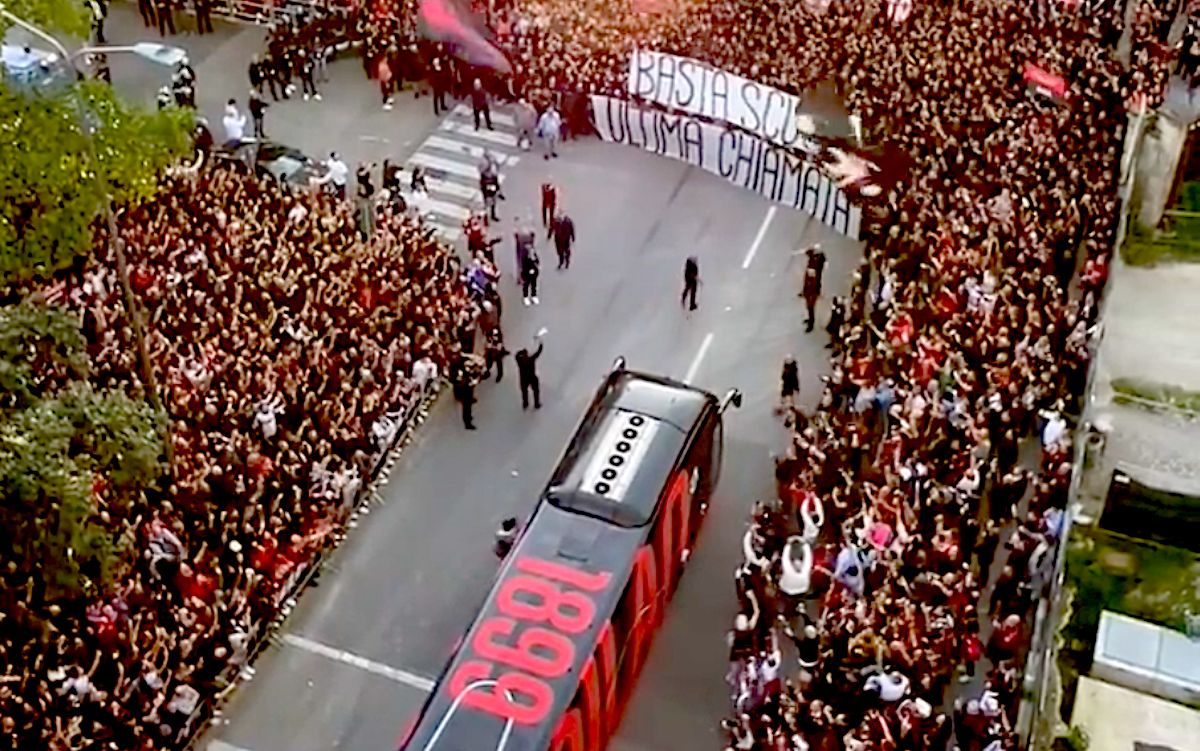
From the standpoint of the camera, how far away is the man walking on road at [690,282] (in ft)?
89.4

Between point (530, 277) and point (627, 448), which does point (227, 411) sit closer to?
point (627, 448)

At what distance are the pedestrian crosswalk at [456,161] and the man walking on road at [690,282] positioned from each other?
206 inches

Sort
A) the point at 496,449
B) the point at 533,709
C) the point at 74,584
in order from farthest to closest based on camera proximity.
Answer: the point at 496,449 → the point at 74,584 → the point at 533,709

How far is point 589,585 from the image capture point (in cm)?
1766

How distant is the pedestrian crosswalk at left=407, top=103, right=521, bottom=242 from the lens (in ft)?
101

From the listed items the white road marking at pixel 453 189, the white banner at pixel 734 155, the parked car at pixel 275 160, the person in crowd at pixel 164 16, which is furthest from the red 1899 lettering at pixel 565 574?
the person in crowd at pixel 164 16

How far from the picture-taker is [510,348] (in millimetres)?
27062

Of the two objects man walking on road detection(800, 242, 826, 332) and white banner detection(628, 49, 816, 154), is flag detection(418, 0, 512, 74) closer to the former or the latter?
white banner detection(628, 49, 816, 154)

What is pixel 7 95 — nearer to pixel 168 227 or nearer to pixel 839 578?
pixel 168 227

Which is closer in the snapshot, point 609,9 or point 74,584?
point 74,584

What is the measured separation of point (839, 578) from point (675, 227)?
12.7 metres

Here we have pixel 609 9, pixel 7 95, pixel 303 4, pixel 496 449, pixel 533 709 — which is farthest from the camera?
pixel 303 4

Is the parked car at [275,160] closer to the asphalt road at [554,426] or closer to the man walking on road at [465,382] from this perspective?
the asphalt road at [554,426]

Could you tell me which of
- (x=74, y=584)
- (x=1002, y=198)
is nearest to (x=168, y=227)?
(x=74, y=584)
